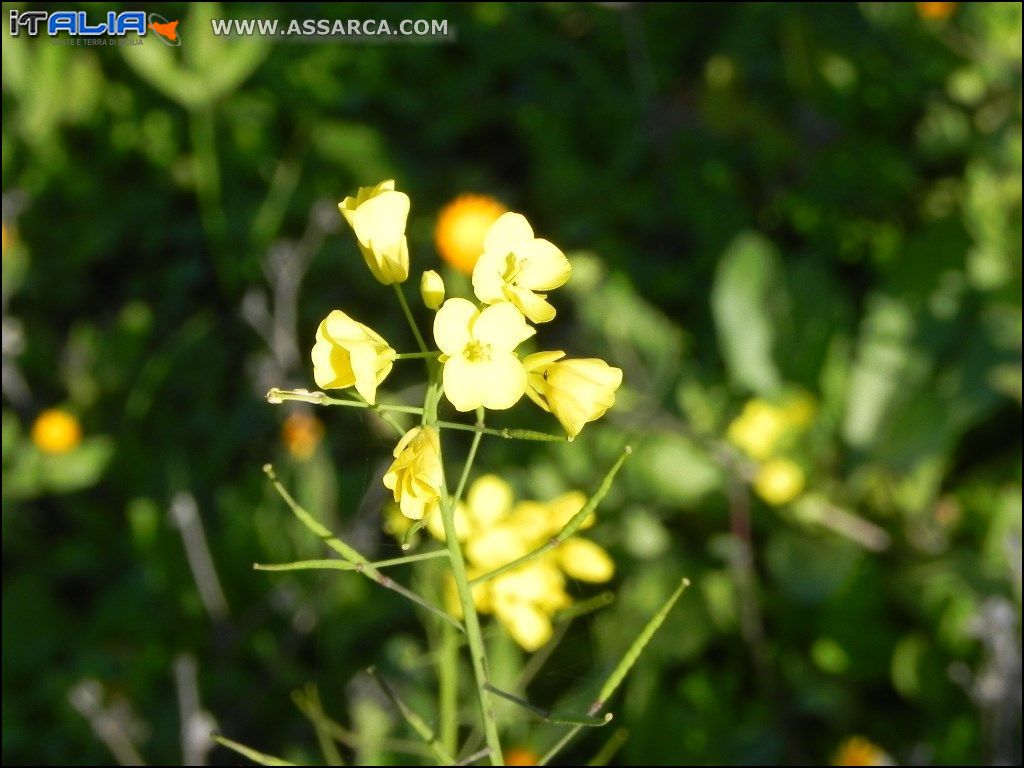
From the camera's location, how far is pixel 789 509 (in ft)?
6.37

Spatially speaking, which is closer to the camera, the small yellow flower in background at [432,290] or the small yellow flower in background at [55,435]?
the small yellow flower in background at [432,290]

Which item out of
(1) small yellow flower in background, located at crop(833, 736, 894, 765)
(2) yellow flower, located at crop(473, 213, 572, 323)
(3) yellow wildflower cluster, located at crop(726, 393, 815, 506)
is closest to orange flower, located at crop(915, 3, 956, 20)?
(3) yellow wildflower cluster, located at crop(726, 393, 815, 506)

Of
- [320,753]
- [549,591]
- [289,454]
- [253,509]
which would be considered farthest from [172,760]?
[549,591]

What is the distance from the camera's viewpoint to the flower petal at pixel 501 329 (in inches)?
28.3

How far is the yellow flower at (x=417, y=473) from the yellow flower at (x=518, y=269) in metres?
0.11

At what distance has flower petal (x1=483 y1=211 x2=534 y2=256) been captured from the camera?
2.47ft

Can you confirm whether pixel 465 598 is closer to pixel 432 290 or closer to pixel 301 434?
pixel 432 290

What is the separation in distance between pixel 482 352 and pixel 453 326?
27 millimetres

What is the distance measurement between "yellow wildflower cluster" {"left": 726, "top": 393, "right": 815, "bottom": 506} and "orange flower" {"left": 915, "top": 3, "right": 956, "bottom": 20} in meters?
0.82

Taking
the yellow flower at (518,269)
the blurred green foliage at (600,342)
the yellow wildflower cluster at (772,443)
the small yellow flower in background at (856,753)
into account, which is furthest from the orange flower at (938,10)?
the yellow flower at (518,269)

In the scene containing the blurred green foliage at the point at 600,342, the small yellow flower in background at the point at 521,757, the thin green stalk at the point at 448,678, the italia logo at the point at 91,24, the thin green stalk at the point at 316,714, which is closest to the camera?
the thin green stalk at the point at 316,714

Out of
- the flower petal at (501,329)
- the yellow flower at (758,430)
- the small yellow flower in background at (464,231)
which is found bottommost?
the yellow flower at (758,430)

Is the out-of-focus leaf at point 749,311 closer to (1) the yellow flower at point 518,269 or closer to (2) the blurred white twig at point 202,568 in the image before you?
(2) the blurred white twig at point 202,568

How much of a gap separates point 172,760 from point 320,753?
271mm
